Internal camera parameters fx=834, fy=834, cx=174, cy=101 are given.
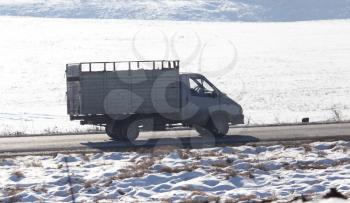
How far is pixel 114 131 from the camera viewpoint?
2441 centimetres

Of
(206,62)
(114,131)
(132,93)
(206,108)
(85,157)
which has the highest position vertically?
(206,62)

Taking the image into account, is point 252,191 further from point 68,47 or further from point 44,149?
point 68,47

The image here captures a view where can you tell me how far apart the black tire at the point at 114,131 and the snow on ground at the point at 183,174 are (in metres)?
4.13

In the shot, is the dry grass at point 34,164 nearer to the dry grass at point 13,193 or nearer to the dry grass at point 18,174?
the dry grass at point 18,174

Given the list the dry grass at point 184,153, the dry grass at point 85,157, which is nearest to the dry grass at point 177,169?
the dry grass at point 184,153

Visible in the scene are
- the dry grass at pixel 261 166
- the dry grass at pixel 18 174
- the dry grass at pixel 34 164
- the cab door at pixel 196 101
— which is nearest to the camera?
the dry grass at pixel 18 174

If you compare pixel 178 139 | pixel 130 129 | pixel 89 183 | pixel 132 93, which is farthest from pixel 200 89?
pixel 89 183

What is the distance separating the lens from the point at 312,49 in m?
91.8

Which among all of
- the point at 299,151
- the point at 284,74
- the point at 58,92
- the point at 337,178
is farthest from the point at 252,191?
the point at 284,74

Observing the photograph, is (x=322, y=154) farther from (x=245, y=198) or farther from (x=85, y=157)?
(x=85, y=157)

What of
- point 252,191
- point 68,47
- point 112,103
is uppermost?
point 68,47

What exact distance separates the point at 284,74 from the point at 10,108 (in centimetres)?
2702

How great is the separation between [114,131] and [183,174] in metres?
8.08

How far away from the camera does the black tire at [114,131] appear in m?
24.2
